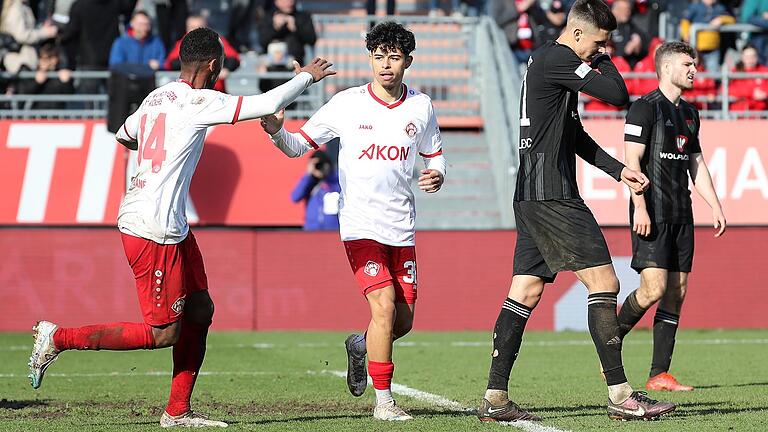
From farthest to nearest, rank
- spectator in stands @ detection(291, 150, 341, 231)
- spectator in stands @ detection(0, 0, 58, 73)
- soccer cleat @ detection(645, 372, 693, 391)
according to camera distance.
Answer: spectator in stands @ detection(0, 0, 58, 73)
spectator in stands @ detection(291, 150, 341, 231)
soccer cleat @ detection(645, 372, 693, 391)

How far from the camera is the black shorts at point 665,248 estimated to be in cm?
887

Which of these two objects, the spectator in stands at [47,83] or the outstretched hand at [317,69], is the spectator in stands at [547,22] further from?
the outstretched hand at [317,69]

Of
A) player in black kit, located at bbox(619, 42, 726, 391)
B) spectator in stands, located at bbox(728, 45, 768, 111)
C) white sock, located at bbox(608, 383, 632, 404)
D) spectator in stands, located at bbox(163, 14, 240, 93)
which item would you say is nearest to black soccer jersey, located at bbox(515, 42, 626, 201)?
white sock, located at bbox(608, 383, 632, 404)

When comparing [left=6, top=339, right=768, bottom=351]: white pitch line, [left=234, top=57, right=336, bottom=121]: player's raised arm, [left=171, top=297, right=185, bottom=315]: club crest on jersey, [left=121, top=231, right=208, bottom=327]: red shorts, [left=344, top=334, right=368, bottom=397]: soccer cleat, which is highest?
[left=234, top=57, right=336, bottom=121]: player's raised arm

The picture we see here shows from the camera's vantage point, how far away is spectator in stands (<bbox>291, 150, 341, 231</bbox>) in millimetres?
15117

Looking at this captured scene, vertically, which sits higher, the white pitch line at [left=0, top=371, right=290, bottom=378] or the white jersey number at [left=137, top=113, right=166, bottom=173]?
the white jersey number at [left=137, top=113, right=166, bottom=173]

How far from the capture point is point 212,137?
15602 mm

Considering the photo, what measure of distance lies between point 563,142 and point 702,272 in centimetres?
844

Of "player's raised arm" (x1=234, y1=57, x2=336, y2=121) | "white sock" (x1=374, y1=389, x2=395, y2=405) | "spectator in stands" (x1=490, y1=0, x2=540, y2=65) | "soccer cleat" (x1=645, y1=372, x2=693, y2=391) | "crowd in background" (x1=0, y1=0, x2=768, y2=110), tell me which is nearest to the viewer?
"player's raised arm" (x1=234, y1=57, x2=336, y2=121)

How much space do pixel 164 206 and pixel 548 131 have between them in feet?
6.84

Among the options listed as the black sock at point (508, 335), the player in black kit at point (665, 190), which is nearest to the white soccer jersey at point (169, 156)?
the black sock at point (508, 335)

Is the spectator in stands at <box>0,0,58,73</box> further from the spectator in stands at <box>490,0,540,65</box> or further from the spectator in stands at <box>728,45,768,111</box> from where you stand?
the spectator in stands at <box>728,45,768,111</box>

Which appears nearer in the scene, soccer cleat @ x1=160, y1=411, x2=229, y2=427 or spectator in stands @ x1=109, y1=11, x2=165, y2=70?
soccer cleat @ x1=160, y1=411, x2=229, y2=427

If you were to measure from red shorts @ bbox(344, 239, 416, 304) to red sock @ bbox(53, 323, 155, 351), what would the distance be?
124 cm
